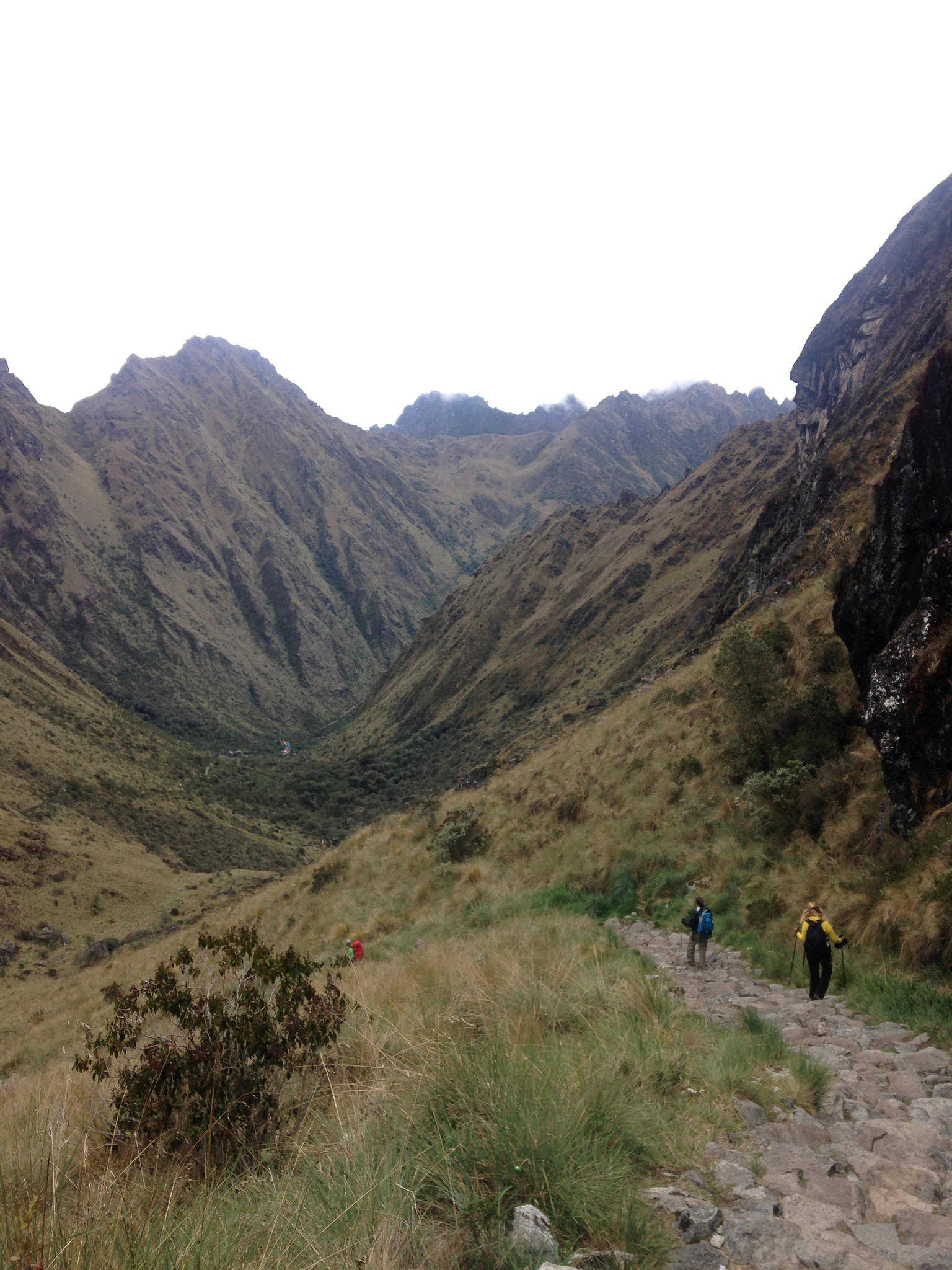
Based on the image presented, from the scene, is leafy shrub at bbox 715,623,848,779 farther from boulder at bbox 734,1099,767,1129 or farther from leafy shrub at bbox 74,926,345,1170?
leafy shrub at bbox 74,926,345,1170

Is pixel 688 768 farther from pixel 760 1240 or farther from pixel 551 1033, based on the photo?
pixel 760 1240

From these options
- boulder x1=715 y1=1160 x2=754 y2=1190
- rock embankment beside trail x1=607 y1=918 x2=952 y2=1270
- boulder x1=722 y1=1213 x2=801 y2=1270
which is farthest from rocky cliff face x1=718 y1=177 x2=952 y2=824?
boulder x1=722 y1=1213 x2=801 y2=1270

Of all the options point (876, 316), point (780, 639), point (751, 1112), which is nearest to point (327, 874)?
point (780, 639)

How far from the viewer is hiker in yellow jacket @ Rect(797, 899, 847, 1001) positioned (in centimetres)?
737

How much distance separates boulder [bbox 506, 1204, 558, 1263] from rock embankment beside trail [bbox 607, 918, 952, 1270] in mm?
543

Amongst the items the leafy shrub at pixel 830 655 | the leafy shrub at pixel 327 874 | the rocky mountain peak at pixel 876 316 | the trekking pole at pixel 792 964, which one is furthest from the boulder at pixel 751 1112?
the rocky mountain peak at pixel 876 316

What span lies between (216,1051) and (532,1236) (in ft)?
9.03

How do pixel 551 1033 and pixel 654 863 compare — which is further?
pixel 654 863

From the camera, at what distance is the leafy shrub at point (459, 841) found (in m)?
18.2

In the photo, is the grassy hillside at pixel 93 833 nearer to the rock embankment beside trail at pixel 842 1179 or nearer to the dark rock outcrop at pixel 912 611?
the rock embankment beside trail at pixel 842 1179

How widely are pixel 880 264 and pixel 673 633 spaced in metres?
43.8

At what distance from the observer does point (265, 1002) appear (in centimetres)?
512

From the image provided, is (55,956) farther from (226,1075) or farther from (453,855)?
(226,1075)

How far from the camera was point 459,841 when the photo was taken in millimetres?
18531
